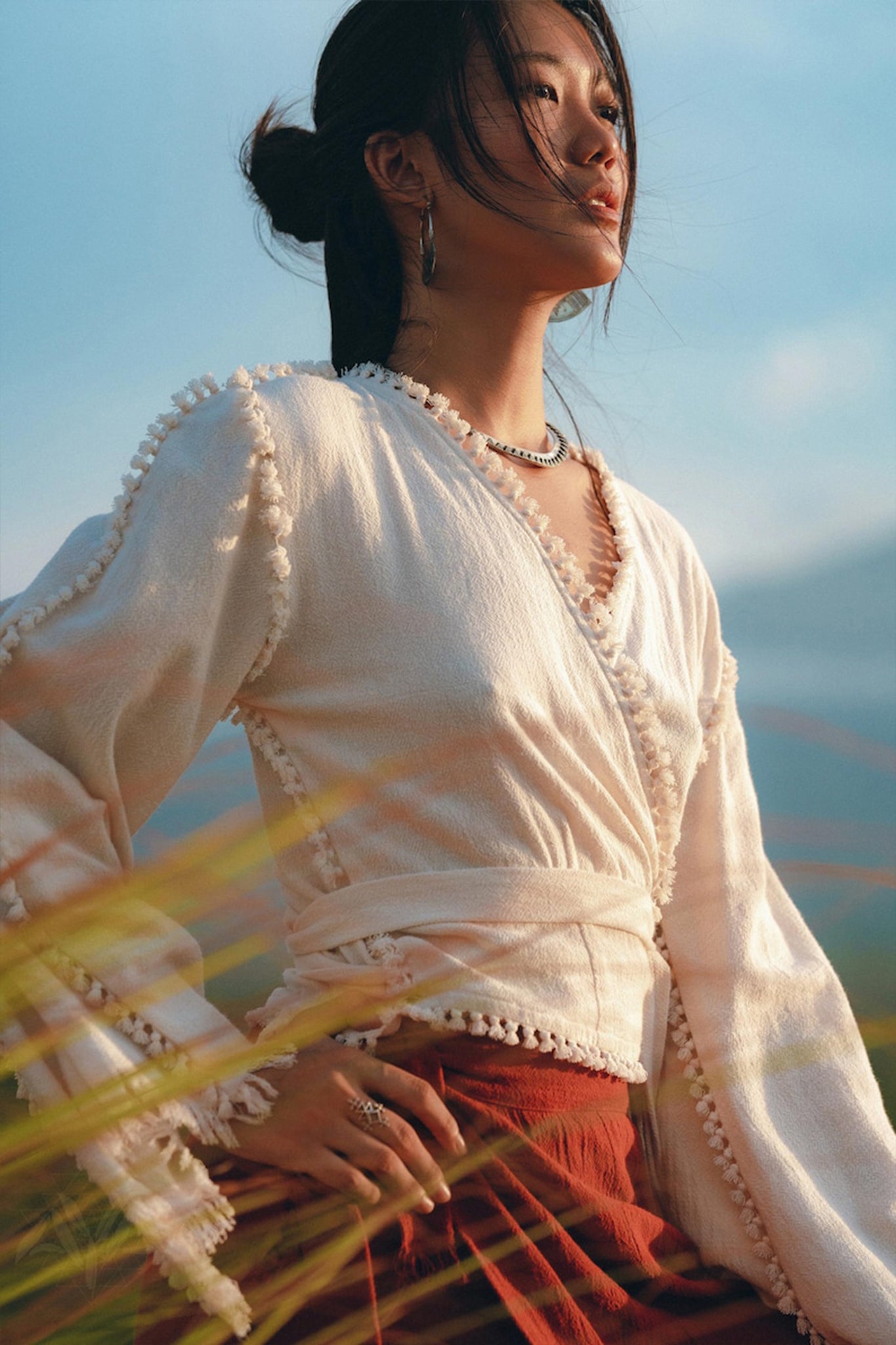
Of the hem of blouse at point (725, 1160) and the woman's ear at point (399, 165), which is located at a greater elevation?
the woman's ear at point (399, 165)

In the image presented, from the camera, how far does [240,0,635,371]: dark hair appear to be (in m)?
1.25

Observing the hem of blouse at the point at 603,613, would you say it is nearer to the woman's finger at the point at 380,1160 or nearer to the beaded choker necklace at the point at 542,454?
the beaded choker necklace at the point at 542,454

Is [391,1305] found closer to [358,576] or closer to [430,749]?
[430,749]

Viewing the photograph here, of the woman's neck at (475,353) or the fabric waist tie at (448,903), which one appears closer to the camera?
the fabric waist tie at (448,903)

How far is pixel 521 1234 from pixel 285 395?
2.41ft

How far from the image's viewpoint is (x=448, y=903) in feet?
3.38

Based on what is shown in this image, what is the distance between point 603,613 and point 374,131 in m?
0.58

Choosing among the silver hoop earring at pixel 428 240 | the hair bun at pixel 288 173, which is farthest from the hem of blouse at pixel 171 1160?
the hair bun at pixel 288 173

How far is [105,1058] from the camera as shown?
2.99ft

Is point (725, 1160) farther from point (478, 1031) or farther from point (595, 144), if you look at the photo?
point (595, 144)

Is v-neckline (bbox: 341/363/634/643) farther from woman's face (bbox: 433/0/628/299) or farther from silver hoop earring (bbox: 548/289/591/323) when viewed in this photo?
silver hoop earring (bbox: 548/289/591/323)

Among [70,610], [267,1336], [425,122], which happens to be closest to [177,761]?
[70,610]

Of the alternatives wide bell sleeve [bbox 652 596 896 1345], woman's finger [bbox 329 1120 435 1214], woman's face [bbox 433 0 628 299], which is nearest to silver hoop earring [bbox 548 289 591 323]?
woman's face [bbox 433 0 628 299]

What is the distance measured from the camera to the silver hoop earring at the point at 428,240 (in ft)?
4.28
